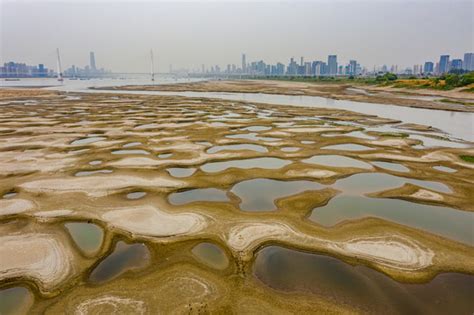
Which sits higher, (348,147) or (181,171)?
(348,147)

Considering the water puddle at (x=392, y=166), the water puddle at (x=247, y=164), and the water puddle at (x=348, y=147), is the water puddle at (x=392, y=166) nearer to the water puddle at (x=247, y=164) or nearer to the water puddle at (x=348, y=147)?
the water puddle at (x=348, y=147)

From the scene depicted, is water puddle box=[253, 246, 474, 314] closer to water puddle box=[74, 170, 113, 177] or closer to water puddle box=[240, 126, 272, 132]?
water puddle box=[74, 170, 113, 177]

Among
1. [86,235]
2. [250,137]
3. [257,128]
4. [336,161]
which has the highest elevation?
[257,128]

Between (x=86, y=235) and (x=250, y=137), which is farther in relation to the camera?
(x=250, y=137)

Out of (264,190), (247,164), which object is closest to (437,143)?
(247,164)

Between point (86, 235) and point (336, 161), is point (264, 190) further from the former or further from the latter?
point (86, 235)

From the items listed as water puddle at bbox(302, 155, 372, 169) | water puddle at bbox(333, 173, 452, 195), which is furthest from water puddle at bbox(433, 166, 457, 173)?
water puddle at bbox(302, 155, 372, 169)

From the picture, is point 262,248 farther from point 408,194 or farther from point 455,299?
A: point 408,194

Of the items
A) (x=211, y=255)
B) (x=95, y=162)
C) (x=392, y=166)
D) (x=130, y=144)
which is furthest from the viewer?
(x=130, y=144)

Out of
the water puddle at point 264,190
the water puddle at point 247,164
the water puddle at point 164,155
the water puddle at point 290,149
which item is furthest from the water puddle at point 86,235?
the water puddle at point 290,149
